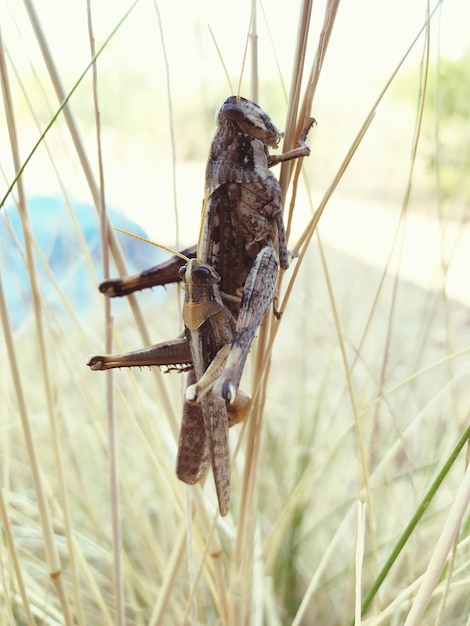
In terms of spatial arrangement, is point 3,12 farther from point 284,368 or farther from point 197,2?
point 284,368

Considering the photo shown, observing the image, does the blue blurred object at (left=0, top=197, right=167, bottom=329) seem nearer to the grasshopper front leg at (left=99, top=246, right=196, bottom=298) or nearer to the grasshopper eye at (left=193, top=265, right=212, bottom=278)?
the grasshopper front leg at (left=99, top=246, right=196, bottom=298)

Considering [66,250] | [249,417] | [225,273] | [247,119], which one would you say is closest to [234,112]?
[247,119]

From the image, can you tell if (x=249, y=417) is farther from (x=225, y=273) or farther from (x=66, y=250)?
(x=66, y=250)

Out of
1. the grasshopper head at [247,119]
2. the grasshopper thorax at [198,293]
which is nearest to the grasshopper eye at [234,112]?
the grasshopper head at [247,119]

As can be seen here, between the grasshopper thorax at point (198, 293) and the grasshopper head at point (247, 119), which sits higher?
the grasshopper head at point (247, 119)

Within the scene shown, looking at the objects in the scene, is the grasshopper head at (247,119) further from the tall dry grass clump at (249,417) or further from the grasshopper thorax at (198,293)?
the grasshopper thorax at (198,293)

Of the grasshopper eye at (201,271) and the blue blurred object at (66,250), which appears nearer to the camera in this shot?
the grasshopper eye at (201,271)

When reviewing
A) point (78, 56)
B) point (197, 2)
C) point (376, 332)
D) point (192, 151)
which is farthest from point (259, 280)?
point (192, 151)
